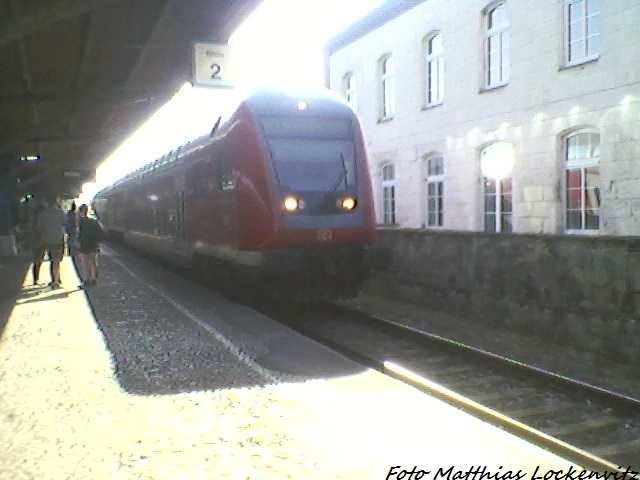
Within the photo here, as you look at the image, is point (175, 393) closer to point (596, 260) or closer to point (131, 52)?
point (596, 260)

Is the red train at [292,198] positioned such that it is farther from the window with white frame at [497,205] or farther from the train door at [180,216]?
the window with white frame at [497,205]

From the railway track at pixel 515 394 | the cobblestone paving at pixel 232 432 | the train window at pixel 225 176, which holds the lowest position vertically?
the railway track at pixel 515 394

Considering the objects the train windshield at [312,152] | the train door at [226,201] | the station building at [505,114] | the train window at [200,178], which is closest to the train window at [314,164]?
the train windshield at [312,152]

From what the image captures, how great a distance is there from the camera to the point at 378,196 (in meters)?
18.3

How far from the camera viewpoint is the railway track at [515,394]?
4.61 metres

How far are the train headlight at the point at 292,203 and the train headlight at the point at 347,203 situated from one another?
1.95 feet

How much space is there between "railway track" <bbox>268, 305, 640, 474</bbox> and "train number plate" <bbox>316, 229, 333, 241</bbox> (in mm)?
1248

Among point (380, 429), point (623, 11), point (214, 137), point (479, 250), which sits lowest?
point (380, 429)

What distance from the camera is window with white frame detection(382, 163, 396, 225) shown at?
1780cm

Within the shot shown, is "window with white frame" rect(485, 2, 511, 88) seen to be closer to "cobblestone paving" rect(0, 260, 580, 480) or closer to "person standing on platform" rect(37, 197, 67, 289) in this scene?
"person standing on platform" rect(37, 197, 67, 289)

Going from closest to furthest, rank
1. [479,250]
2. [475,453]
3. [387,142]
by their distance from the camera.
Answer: [475,453] < [479,250] < [387,142]

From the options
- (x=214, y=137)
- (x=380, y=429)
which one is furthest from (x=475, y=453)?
(x=214, y=137)

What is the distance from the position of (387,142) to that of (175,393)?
43.8 feet

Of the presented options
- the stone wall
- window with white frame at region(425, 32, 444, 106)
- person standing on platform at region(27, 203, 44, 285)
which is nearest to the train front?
the stone wall
